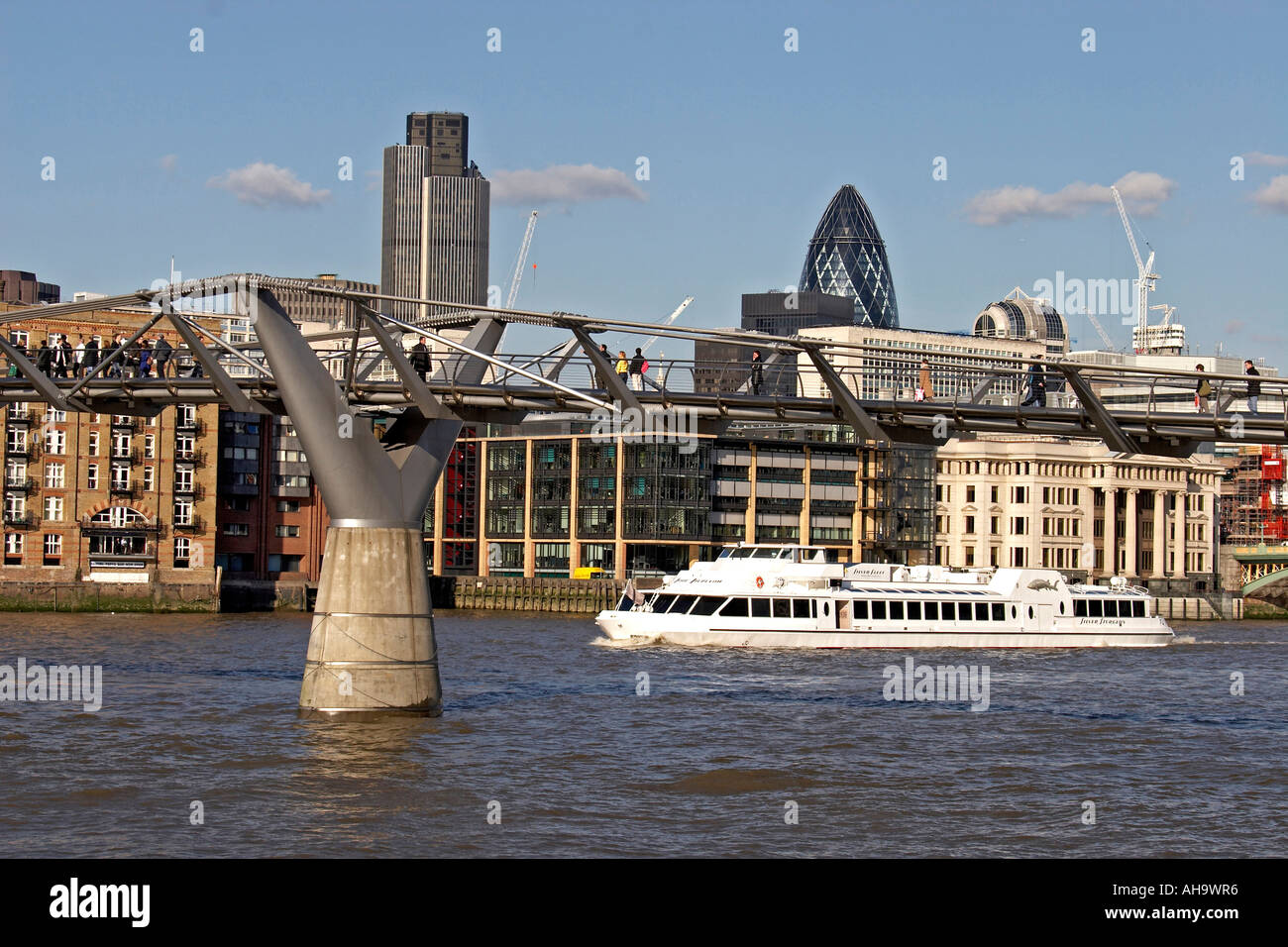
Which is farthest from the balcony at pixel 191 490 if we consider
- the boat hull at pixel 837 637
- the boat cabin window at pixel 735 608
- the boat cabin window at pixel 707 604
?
the boat cabin window at pixel 735 608

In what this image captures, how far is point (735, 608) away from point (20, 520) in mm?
61902

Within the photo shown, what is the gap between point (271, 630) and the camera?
88188mm

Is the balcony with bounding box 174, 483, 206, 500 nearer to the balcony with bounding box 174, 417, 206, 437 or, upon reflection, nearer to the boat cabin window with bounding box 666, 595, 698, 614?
the balcony with bounding box 174, 417, 206, 437

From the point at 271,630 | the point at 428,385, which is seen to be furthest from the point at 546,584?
the point at 428,385

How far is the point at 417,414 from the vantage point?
1464 inches

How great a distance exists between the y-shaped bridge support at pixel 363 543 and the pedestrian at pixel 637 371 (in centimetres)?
389

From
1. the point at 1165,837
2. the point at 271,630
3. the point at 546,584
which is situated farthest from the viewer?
the point at 546,584

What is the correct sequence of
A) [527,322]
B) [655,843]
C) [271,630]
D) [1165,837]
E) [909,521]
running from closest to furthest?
[655,843]
[1165,837]
[527,322]
[271,630]
[909,521]

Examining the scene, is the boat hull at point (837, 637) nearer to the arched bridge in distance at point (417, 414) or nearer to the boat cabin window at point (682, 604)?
the boat cabin window at point (682, 604)

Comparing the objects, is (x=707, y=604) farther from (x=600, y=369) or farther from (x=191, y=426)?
(x=191, y=426)

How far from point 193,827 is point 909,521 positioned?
11608cm

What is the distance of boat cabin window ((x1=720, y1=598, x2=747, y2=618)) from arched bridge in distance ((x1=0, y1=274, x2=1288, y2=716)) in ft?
119
